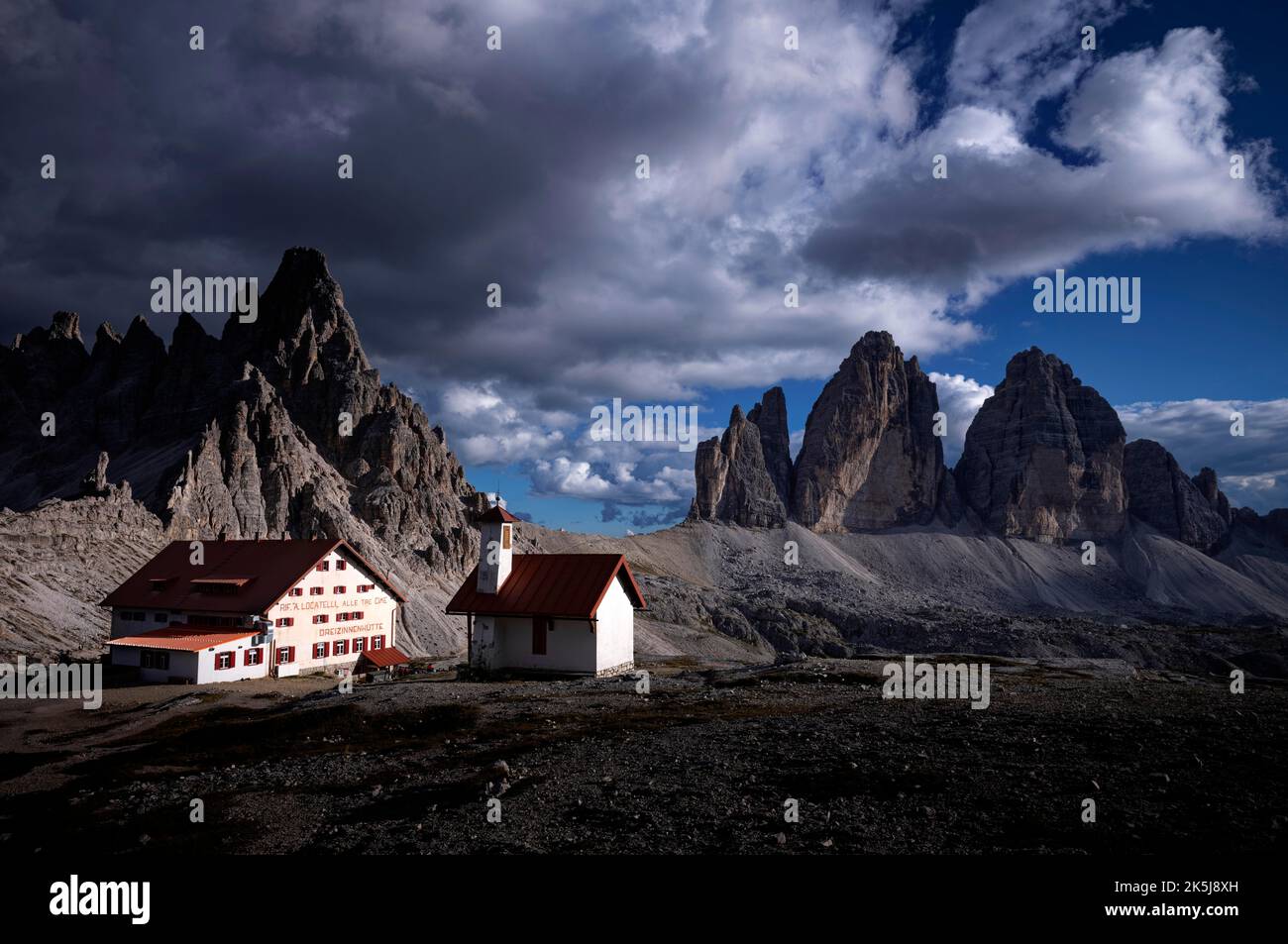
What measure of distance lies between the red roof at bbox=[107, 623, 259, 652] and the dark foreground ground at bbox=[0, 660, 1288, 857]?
12788 millimetres

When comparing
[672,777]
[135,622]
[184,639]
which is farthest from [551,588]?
[135,622]

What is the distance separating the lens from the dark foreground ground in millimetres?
12859

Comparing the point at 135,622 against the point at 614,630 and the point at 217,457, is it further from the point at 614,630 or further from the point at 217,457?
the point at 217,457

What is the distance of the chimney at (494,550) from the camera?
138ft

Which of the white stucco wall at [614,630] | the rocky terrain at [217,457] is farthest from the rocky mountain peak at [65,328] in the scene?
the white stucco wall at [614,630]

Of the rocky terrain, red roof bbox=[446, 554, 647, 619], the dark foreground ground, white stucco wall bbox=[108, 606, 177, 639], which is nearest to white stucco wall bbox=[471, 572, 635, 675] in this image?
red roof bbox=[446, 554, 647, 619]

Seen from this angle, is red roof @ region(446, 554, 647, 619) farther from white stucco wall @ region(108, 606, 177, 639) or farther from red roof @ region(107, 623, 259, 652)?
white stucco wall @ region(108, 606, 177, 639)
